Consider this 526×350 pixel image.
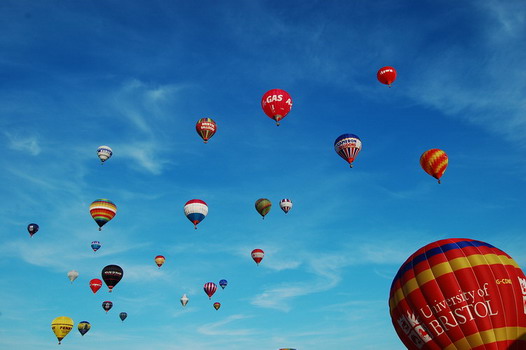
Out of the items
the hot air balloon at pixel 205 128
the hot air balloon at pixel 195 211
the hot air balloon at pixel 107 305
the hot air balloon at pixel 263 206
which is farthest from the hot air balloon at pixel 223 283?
the hot air balloon at pixel 205 128

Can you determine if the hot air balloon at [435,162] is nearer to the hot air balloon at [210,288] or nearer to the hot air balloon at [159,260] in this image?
the hot air balloon at [210,288]

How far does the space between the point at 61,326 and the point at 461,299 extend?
49.5m

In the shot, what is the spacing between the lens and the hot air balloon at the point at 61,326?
5522 cm

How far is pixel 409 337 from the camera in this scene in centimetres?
2156

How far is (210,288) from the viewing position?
67812 millimetres

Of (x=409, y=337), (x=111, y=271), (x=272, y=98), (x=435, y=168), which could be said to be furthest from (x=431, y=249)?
(x=111, y=271)

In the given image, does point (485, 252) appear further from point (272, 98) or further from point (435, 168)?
point (272, 98)

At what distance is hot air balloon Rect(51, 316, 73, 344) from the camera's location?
181 ft

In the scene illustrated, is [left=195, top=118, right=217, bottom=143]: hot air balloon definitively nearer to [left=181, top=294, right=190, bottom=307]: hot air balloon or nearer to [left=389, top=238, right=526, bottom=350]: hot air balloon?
[left=389, top=238, right=526, bottom=350]: hot air balloon

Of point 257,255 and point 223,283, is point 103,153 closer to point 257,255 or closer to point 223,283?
point 257,255

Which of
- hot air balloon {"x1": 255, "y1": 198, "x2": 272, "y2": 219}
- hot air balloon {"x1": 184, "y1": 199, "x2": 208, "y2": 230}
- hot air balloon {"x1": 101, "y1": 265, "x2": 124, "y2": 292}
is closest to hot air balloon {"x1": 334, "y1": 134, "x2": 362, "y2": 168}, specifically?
hot air balloon {"x1": 184, "y1": 199, "x2": 208, "y2": 230}

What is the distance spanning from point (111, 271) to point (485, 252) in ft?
139

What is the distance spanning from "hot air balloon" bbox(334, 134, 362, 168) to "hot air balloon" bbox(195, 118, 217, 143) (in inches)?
541

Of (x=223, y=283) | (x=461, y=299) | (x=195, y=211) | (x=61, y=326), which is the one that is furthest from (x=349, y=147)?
(x=61, y=326)
